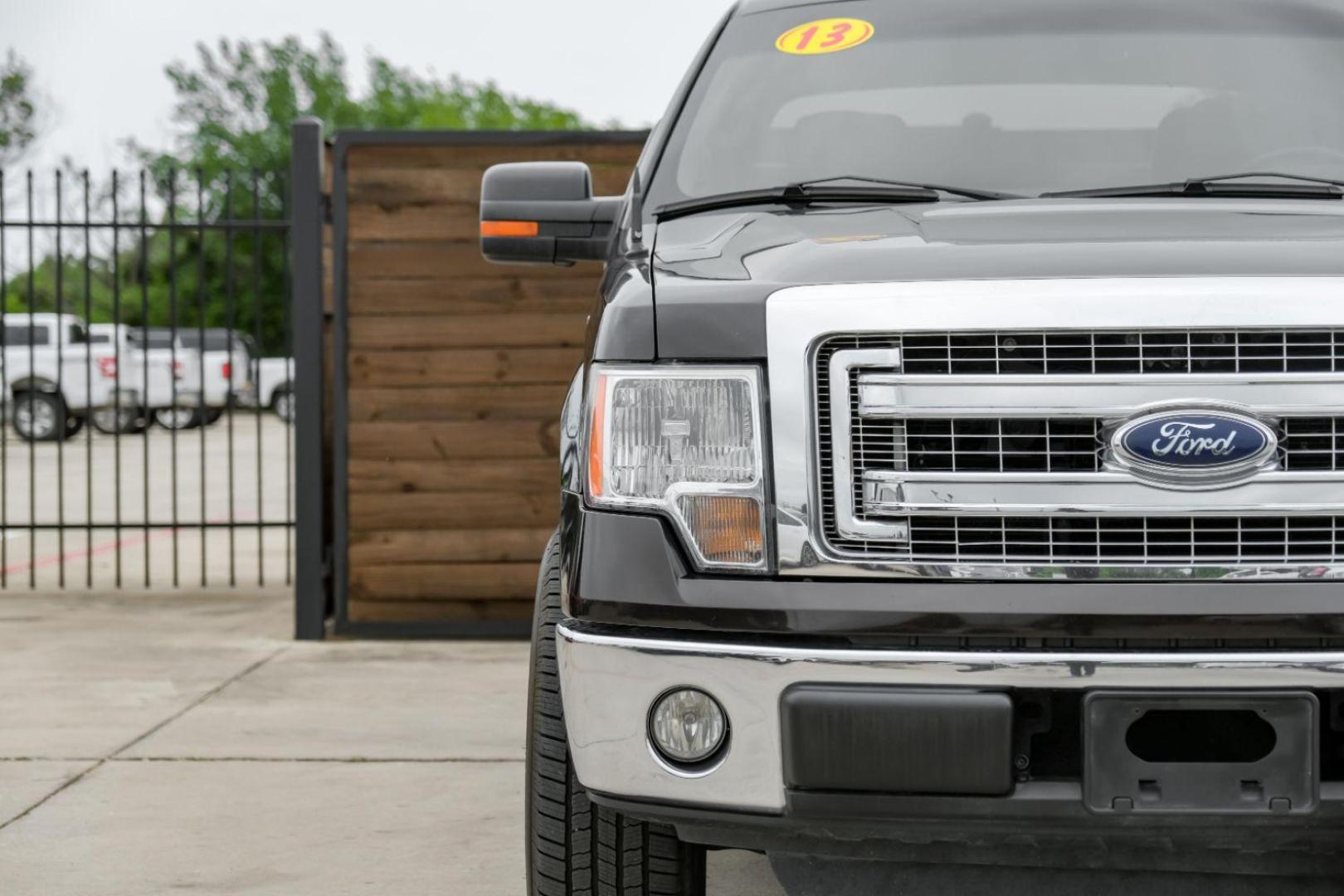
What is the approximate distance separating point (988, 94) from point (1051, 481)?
4.96 ft

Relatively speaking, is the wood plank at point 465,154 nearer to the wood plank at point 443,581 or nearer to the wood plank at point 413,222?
the wood plank at point 413,222

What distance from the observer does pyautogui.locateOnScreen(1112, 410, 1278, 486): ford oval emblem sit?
2.39 meters

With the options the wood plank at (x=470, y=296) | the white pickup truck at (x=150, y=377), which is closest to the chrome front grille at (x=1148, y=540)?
the wood plank at (x=470, y=296)

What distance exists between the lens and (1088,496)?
2412mm

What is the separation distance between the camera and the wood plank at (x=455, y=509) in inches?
285

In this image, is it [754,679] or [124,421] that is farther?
[124,421]

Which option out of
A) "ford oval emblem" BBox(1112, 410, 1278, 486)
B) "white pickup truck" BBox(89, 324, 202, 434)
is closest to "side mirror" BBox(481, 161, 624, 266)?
"ford oval emblem" BBox(1112, 410, 1278, 486)

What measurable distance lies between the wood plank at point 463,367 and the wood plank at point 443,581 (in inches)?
32.2

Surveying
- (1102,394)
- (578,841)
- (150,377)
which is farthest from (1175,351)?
(150,377)

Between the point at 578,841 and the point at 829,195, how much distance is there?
1.31 meters

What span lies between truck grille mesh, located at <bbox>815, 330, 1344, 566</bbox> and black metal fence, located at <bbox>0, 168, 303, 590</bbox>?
5140 mm

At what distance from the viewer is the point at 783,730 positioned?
7.86 ft

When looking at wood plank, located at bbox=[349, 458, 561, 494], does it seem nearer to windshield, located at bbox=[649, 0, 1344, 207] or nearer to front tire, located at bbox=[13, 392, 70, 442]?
windshield, located at bbox=[649, 0, 1344, 207]

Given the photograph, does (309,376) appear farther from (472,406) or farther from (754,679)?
(754,679)
